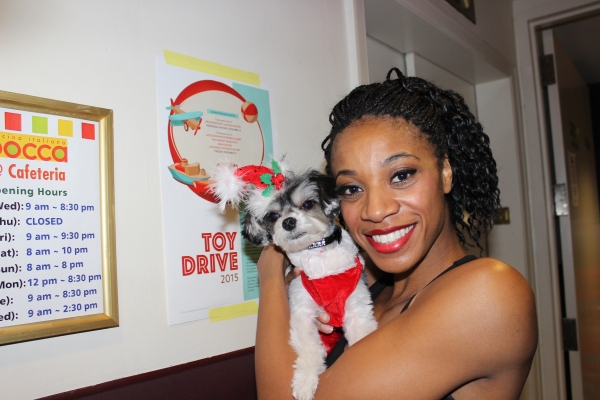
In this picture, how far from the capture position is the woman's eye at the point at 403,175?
4.12 ft

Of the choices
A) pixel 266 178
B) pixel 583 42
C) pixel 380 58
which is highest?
pixel 583 42

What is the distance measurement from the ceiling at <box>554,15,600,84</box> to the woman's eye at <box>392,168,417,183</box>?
10.7 feet

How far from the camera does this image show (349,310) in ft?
4.77

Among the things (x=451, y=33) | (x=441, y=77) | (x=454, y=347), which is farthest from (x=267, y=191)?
(x=441, y=77)

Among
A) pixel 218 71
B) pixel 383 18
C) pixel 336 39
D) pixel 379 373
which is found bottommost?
pixel 379 373

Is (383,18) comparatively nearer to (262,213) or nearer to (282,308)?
(262,213)

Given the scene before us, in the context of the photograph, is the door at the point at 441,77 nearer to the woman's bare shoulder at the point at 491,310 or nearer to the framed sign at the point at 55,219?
the woman's bare shoulder at the point at 491,310

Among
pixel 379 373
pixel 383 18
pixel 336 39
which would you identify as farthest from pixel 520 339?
pixel 383 18

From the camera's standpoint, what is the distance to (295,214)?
1.46 metres

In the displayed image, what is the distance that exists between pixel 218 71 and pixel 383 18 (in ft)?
3.93

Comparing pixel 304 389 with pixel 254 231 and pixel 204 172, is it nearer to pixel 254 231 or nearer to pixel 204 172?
pixel 254 231

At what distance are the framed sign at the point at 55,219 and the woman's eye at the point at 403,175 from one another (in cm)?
78

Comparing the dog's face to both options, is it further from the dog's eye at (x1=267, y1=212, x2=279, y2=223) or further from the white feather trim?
the white feather trim

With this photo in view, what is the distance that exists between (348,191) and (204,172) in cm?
50
